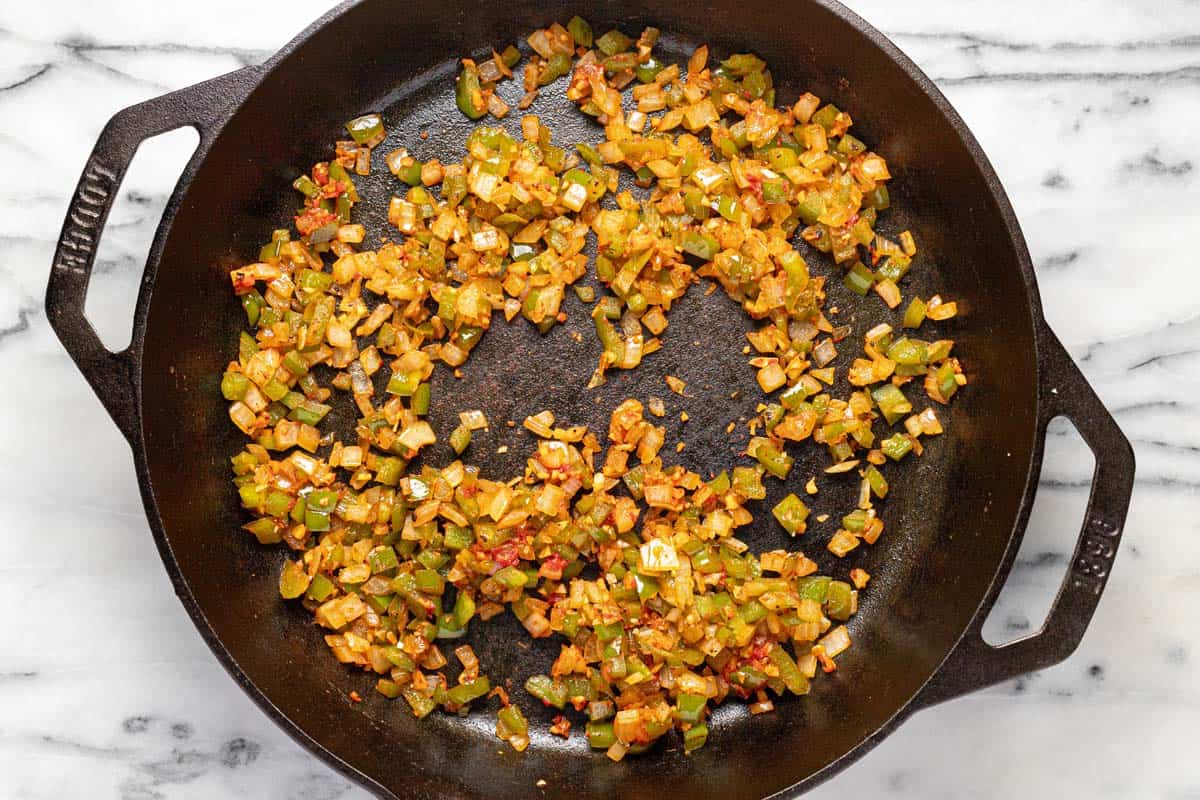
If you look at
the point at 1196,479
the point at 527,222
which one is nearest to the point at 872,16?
the point at 527,222

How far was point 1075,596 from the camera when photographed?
1633 millimetres

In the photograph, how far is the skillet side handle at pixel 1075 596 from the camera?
162cm

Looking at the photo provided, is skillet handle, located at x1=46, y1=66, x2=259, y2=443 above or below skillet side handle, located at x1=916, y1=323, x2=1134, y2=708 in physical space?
above

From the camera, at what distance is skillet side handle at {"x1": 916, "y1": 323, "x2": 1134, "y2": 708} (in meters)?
1.62

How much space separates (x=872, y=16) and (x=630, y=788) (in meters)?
1.56

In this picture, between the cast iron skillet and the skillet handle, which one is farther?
the cast iron skillet

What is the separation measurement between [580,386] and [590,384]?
19 millimetres

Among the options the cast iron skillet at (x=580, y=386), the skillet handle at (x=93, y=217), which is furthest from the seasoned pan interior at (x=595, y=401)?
the skillet handle at (x=93, y=217)

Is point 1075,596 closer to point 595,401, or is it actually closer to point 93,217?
point 595,401

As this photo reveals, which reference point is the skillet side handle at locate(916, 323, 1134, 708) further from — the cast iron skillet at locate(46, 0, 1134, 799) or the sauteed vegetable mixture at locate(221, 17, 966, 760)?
the sauteed vegetable mixture at locate(221, 17, 966, 760)

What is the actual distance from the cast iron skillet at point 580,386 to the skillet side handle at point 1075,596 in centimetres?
11

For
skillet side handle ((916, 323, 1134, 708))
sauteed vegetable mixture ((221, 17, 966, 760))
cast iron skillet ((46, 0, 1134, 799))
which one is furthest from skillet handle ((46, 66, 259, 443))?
skillet side handle ((916, 323, 1134, 708))

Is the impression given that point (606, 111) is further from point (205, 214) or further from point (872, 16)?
point (205, 214)

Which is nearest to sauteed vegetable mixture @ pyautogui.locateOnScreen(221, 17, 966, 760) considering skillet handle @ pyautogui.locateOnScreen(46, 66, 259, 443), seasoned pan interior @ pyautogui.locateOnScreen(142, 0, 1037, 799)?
seasoned pan interior @ pyautogui.locateOnScreen(142, 0, 1037, 799)
